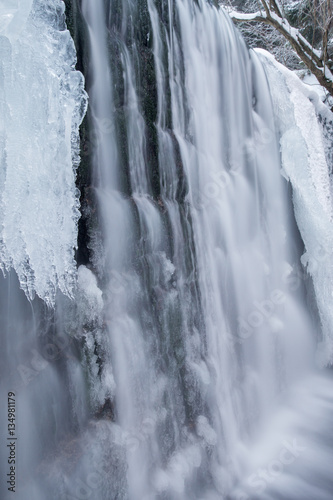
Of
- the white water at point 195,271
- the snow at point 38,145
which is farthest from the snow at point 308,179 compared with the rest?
the snow at point 38,145

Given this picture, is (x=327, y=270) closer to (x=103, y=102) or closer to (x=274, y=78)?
(x=274, y=78)

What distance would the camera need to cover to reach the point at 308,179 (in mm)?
4410

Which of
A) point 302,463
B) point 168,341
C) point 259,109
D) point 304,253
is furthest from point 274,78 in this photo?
point 302,463

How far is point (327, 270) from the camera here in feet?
14.9

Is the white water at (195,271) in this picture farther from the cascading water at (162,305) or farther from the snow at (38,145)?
the snow at (38,145)

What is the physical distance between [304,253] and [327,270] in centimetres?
31

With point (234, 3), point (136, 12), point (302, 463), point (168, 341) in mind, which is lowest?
point (302, 463)

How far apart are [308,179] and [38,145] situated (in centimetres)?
322

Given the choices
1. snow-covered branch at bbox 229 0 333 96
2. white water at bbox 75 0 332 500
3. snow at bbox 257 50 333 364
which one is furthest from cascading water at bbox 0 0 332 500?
snow-covered branch at bbox 229 0 333 96

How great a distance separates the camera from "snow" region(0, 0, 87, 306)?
6.11 feet

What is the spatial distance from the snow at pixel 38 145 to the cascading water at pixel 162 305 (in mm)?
16

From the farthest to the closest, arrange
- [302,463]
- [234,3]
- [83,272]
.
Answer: [234,3], [302,463], [83,272]

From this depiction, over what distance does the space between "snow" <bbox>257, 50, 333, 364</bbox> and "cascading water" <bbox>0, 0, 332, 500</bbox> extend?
24.7 inches

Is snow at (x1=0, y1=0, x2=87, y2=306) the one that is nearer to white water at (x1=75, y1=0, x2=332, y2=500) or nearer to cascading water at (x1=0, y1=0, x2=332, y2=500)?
cascading water at (x1=0, y1=0, x2=332, y2=500)
